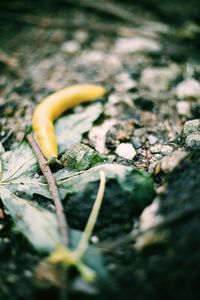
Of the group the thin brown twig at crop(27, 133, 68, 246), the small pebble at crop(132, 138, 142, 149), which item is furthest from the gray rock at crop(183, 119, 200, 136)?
the thin brown twig at crop(27, 133, 68, 246)

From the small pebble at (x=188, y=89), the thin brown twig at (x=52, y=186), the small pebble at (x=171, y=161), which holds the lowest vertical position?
the thin brown twig at (x=52, y=186)

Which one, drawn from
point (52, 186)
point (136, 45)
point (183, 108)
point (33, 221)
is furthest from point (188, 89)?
point (33, 221)

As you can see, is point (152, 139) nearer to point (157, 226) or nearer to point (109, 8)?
point (157, 226)

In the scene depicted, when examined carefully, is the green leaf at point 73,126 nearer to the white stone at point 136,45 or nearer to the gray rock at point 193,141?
the gray rock at point 193,141

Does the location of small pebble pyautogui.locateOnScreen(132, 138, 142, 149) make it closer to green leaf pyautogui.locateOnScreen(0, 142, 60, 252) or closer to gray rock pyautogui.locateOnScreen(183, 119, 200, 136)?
gray rock pyautogui.locateOnScreen(183, 119, 200, 136)

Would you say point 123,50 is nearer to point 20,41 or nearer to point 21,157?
point 20,41

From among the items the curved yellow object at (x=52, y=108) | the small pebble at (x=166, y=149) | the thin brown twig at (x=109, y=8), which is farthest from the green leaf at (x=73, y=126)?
the thin brown twig at (x=109, y=8)
